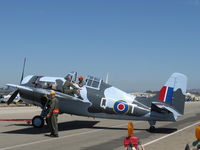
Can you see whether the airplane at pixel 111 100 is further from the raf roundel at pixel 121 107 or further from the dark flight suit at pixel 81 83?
the dark flight suit at pixel 81 83

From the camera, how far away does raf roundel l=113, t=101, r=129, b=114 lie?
11836mm

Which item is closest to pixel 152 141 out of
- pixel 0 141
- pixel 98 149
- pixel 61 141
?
pixel 98 149

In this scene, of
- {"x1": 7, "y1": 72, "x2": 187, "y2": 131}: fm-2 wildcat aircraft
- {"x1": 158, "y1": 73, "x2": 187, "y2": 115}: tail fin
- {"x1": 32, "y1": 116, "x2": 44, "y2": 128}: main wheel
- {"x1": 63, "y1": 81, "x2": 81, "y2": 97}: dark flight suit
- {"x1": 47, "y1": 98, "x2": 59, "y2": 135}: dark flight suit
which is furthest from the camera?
{"x1": 32, "y1": 116, "x2": 44, "y2": 128}: main wheel

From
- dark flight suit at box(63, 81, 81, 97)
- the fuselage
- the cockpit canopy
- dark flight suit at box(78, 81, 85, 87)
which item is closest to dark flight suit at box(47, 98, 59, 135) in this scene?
the fuselage

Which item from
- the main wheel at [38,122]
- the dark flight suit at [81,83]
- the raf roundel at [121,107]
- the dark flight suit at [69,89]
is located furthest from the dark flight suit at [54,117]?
the raf roundel at [121,107]

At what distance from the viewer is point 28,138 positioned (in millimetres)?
9992

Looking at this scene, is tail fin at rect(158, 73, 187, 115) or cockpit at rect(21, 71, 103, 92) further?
cockpit at rect(21, 71, 103, 92)

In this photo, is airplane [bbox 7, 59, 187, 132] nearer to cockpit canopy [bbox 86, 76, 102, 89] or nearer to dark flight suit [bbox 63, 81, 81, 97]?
cockpit canopy [bbox 86, 76, 102, 89]

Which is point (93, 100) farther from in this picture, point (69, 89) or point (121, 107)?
point (121, 107)

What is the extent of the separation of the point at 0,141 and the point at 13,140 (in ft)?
1.46

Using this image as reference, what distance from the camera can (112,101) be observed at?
12.0 metres

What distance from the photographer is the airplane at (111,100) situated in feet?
38.4

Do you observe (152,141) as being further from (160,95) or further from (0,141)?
(0,141)

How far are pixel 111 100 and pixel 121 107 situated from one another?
56cm
